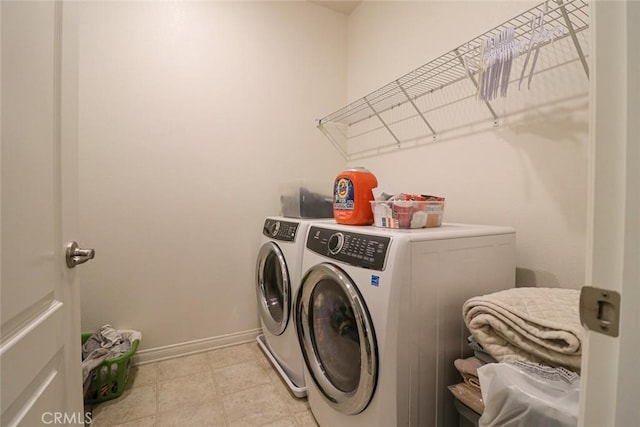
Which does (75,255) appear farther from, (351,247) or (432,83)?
(432,83)

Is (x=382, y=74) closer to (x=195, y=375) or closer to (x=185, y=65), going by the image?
(x=185, y=65)

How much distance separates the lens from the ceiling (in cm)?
229

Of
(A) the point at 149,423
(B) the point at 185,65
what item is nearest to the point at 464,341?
(A) the point at 149,423

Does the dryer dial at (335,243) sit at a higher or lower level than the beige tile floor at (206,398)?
higher

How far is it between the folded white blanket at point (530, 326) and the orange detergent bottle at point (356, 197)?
53cm

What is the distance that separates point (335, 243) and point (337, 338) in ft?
1.40

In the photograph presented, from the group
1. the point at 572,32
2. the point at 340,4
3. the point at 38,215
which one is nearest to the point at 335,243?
the point at 38,215

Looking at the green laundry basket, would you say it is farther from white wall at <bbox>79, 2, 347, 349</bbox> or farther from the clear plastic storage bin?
the clear plastic storage bin

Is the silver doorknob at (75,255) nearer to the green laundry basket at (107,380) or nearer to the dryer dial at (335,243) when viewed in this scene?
the dryer dial at (335,243)

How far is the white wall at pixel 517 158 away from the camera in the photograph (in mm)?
1081

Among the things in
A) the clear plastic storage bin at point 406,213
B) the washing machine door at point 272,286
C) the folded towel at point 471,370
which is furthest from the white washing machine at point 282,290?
the folded towel at point 471,370

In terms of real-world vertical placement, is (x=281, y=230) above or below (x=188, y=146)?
below

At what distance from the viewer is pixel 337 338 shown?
1.19 metres

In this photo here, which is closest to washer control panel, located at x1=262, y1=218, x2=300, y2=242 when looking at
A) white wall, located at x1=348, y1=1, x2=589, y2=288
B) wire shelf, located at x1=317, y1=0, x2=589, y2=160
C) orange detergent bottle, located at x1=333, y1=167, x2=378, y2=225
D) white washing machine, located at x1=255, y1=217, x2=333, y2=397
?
white washing machine, located at x1=255, y1=217, x2=333, y2=397
